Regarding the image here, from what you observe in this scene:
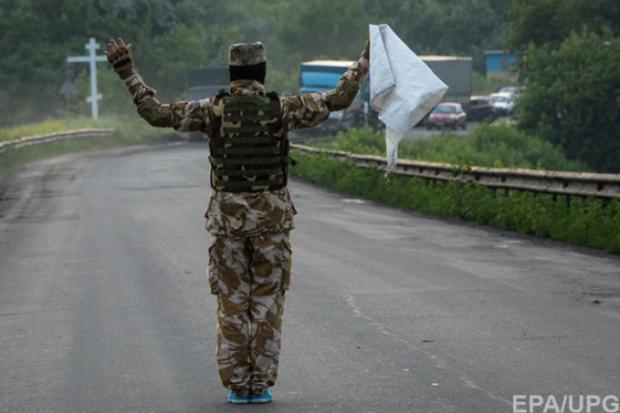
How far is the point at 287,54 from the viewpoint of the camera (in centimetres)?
12200

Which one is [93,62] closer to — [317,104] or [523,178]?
[523,178]

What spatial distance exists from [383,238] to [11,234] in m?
5.38

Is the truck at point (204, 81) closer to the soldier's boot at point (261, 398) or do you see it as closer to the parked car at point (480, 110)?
the parked car at point (480, 110)

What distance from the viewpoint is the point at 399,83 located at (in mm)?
8961

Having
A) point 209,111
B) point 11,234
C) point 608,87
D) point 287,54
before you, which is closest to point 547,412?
point 209,111

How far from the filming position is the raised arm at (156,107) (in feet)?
25.7

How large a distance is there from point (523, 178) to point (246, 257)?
14251 mm

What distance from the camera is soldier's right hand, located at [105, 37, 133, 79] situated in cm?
786

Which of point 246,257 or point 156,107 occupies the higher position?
point 156,107

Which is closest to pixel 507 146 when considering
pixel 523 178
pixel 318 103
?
pixel 523 178

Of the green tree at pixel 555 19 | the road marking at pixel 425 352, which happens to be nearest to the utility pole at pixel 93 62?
the green tree at pixel 555 19

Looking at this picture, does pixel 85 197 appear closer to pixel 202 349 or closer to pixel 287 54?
pixel 202 349
